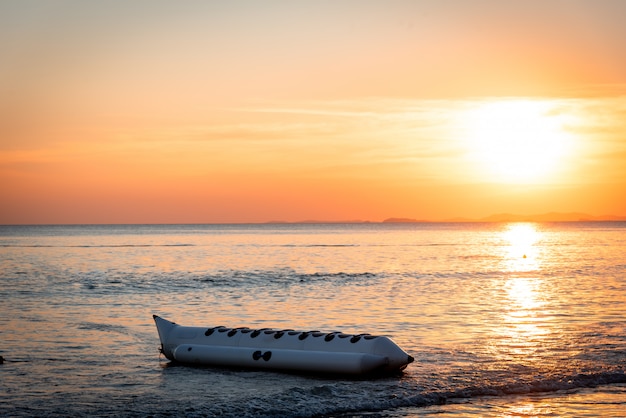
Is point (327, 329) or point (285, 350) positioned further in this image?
point (327, 329)

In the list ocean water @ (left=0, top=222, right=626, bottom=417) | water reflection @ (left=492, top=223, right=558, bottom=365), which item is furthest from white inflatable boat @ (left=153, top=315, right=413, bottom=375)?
water reflection @ (left=492, top=223, right=558, bottom=365)

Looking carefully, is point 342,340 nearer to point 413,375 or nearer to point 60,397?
point 413,375

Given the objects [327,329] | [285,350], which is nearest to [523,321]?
[327,329]

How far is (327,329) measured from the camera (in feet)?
77.5

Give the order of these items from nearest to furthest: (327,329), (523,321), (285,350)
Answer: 1. (285,350)
2. (327,329)
3. (523,321)

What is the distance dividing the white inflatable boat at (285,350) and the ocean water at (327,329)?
0.28 meters

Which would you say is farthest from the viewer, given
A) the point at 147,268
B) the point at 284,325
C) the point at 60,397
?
the point at 147,268

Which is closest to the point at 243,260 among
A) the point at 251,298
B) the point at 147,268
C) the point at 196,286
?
the point at 147,268

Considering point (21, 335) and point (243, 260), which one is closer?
point (21, 335)

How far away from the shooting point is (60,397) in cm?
1477

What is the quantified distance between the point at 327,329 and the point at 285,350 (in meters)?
6.98

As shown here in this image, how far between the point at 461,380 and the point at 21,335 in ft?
44.7

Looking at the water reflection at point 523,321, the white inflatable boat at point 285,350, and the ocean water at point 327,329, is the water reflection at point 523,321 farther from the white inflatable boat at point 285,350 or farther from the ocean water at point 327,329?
the white inflatable boat at point 285,350

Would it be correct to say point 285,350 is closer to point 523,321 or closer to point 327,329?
point 327,329
